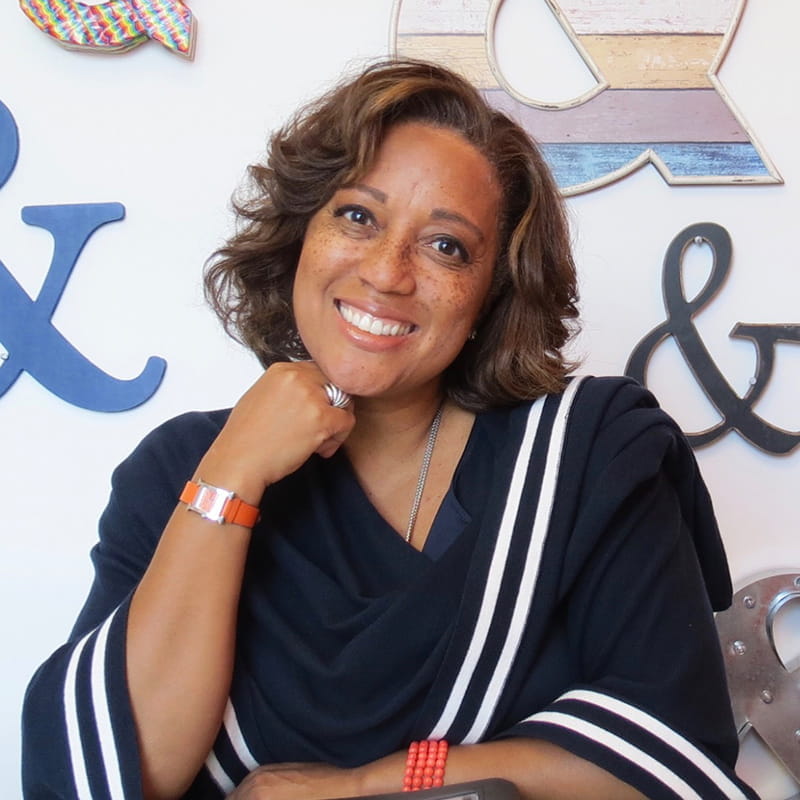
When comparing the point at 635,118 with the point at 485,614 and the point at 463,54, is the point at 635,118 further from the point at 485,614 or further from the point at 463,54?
the point at 485,614

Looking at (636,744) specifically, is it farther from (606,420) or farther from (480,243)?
(480,243)

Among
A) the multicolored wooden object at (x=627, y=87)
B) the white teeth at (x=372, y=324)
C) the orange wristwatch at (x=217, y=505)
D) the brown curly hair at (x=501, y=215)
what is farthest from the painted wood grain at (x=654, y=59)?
the orange wristwatch at (x=217, y=505)

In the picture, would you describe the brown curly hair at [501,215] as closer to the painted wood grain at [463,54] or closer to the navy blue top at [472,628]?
the navy blue top at [472,628]

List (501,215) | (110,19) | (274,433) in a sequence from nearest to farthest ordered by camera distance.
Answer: (274,433), (501,215), (110,19)

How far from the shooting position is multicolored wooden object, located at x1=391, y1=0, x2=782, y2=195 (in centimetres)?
143

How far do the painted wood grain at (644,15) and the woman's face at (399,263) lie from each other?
23.4 inches

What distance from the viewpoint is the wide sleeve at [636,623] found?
82cm

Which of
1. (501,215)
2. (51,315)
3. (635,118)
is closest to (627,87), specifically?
(635,118)

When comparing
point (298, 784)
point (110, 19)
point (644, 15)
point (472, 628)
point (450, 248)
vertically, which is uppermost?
point (644, 15)

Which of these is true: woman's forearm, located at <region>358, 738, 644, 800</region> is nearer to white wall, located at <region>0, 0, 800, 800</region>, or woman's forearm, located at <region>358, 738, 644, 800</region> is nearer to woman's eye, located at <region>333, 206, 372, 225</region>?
woman's eye, located at <region>333, 206, 372, 225</region>

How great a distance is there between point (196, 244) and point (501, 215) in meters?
0.62

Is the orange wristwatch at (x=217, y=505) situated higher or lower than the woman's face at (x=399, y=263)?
lower

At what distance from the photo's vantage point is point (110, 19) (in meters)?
1.38

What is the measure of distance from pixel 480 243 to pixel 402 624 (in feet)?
1.37
